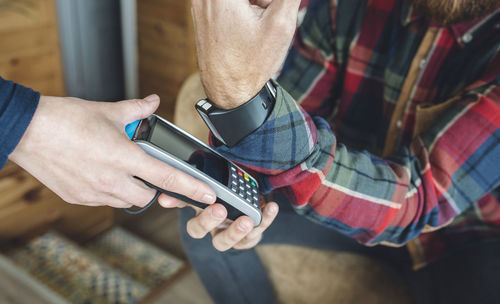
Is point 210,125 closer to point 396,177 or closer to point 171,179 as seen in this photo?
point 171,179

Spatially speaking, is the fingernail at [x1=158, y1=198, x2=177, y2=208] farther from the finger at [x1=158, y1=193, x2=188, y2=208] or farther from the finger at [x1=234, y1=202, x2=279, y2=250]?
the finger at [x1=234, y1=202, x2=279, y2=250]

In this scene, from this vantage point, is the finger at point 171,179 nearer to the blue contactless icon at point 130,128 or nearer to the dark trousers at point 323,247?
the blue contactless icon at point 130,128

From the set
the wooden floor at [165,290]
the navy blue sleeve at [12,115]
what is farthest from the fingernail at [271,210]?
the wooden floor at [165,290]

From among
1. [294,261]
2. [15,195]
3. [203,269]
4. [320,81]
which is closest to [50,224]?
[15,195]

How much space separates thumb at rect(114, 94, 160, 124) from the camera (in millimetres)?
497

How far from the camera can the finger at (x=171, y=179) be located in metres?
0.48

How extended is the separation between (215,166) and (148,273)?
80cm

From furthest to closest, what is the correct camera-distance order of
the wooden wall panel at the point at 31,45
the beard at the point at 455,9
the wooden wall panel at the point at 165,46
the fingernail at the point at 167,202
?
the wooden wall panel at the point at 165,46
the wooden wall panel at the point at 31,45
the beard at the point at 455,9
the fingernail at the point at 167,202

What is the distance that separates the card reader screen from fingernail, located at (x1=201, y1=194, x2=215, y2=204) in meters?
0.02

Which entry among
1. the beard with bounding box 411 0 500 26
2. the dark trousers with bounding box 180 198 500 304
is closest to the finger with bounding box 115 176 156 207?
the dark trousers with bounding box 180 198 500 304

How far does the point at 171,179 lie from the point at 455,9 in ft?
1.73

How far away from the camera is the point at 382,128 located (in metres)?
0.85

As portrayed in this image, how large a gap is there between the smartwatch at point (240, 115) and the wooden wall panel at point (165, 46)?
3.91 feet

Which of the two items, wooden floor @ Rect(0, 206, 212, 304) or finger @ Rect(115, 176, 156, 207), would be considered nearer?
finger @ Rect(115, 176, 156, 207)
